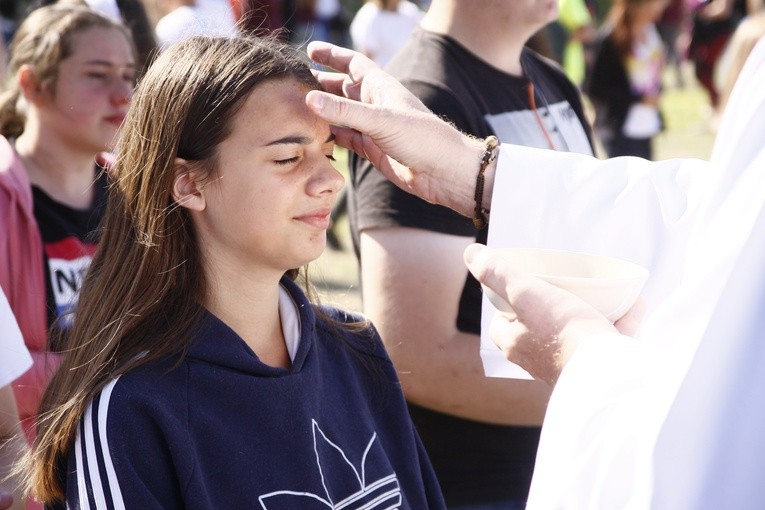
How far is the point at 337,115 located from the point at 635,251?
2.32ft

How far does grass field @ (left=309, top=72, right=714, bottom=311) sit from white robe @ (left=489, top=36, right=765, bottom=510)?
126 cm

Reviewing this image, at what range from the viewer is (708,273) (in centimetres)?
119

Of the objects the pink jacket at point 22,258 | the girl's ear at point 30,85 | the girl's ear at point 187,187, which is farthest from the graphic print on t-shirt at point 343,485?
the girl's ear at point 30,85

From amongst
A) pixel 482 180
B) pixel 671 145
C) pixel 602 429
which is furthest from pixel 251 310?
pixel 671 145

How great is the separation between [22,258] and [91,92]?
0.80m

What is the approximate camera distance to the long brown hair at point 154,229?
182cm

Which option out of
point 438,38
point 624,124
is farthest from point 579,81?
point 438,38

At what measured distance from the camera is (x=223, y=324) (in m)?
1.89

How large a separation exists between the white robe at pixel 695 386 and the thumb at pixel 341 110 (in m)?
0.70

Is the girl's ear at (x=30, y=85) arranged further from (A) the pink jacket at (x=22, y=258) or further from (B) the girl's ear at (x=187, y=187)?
(B) the girl's ear at (x=187, y=187)

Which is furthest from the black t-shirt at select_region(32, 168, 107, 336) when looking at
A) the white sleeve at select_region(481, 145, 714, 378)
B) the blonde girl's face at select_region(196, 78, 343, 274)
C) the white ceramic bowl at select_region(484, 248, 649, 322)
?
the white ceramic bowl at select_region(484, 248, 649, 322)

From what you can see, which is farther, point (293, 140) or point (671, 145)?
point (671, 145)

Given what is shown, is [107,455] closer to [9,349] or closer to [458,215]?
[9,349]

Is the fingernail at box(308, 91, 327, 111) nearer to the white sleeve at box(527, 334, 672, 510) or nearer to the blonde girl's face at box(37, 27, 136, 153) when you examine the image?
the white sleeve at box(527, 334, 672, 510)
